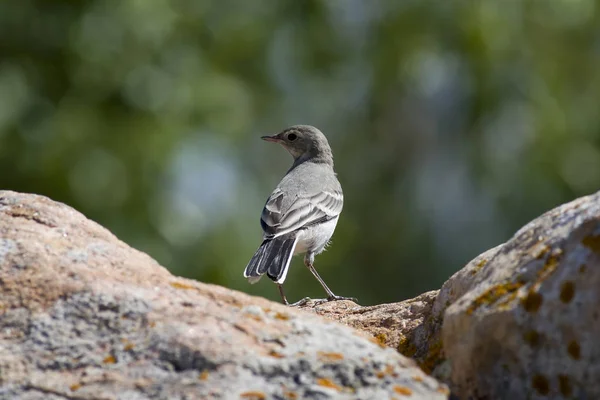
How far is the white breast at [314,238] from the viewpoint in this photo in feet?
32.5

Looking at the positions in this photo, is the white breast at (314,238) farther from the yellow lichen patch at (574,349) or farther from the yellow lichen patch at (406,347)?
the yellow lichen patch at (574,349)

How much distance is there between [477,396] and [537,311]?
42 cm

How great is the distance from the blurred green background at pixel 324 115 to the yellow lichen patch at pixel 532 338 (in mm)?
12197

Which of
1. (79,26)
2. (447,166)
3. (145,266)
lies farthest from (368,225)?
(145,266)

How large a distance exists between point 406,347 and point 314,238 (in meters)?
5.28

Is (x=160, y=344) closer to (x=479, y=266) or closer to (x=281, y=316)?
(x=281, y=316)

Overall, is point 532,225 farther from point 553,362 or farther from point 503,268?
point 553,362

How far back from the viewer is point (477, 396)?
367 centimetres

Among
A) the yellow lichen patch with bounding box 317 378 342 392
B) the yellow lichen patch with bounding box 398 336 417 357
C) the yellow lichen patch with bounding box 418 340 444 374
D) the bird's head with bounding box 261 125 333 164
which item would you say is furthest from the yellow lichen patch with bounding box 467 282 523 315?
the bird's head with bounding box 261 125 333 164

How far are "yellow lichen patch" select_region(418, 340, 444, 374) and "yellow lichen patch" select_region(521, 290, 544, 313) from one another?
734 mm

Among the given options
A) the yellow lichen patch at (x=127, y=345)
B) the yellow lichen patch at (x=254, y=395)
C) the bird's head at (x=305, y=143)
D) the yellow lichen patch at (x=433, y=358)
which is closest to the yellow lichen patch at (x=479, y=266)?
the yellow lichen patch at (x=433, y=358)

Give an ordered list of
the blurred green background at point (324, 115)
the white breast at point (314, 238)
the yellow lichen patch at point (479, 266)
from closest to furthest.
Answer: the yellow lichen patch at point (479, 266), the white breast at point (314, 238), the blurred green background at point (324, 115)

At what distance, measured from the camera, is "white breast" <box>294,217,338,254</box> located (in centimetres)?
991

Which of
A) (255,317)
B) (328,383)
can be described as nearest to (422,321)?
(255,317)
